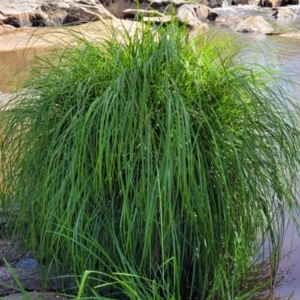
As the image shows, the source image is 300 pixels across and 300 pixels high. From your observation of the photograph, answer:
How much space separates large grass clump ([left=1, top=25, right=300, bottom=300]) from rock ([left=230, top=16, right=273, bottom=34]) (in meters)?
9.73

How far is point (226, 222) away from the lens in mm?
1683

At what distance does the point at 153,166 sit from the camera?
5.37 ft

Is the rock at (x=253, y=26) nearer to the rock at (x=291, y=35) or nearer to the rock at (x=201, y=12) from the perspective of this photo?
the rock at (x=291, y=35)

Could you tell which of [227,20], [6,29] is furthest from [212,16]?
[6,29]

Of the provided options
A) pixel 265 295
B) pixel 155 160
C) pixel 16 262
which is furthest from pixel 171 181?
pixel 265 295

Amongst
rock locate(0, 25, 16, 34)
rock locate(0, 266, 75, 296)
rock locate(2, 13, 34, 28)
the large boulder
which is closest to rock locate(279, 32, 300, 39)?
the large boulder

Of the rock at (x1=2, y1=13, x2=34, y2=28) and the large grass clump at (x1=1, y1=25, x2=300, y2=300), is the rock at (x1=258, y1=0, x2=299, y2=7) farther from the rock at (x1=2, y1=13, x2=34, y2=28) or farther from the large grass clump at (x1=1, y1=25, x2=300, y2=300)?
the large grass clump at (x1=1, y1=25, x2=300, y2=300)

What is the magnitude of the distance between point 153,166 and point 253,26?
1035cm

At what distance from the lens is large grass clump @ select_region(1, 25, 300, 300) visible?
5.25ft

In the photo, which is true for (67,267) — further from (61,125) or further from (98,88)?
(98,88)

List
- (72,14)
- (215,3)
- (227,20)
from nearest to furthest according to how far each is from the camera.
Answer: (72,14), (227,20), (215,3)

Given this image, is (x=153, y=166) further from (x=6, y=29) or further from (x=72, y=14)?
(x=6, y=29)

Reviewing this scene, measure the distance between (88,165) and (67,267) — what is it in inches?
15.3

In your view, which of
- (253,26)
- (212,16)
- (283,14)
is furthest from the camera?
(283,14)
